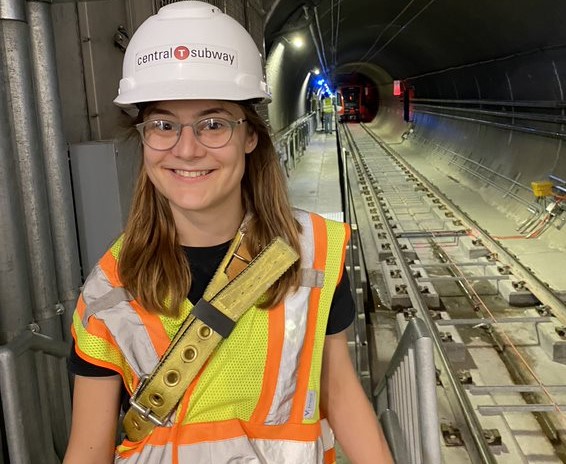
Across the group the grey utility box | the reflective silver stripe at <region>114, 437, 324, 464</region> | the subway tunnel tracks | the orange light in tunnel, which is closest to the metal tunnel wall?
the subway tunnel tracks

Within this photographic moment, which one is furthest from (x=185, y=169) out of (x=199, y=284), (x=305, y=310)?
(x=305, y=310)

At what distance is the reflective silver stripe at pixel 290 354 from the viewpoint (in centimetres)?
151

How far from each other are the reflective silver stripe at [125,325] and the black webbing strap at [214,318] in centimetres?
15

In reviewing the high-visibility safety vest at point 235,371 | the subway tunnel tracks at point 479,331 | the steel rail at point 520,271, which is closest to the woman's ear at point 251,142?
the high-visibility safety vest at point 235,371

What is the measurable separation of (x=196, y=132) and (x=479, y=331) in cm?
488

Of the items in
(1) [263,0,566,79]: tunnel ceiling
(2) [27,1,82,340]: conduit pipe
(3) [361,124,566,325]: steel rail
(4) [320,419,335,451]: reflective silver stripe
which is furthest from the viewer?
(1) [263,0,566,79]: tunnel ceiling

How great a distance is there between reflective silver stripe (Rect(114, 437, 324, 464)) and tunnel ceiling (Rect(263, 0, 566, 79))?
8.10m

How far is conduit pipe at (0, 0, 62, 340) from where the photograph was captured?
2658 mm

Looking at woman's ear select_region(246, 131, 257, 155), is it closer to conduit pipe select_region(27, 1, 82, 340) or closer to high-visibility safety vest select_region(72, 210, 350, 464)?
high-visibility safety vest select_region(72, 210, 350, 464)

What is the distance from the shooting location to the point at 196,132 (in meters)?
1.52

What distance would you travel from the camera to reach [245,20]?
6379 millimetres

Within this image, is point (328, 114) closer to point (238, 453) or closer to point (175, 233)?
point (175, 233)

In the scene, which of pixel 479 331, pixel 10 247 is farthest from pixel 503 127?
pixel 10 247

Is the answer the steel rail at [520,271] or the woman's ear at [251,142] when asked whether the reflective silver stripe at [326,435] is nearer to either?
the woman's ear at [251,142]
